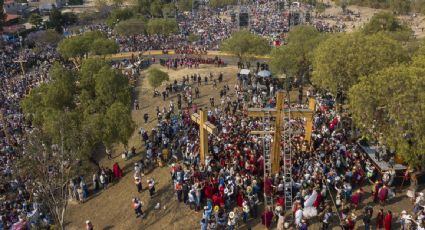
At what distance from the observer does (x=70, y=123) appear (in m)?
23.5

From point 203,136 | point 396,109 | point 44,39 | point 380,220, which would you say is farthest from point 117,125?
Result: point 44,39

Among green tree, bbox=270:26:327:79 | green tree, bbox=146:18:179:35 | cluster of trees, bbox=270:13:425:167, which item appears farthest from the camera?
Result: green tree, bbox=146:18:179:35

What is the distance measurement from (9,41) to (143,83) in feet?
109

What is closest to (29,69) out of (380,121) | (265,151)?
→ (265,151)

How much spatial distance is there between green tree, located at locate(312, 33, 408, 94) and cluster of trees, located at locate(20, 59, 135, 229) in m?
12.5

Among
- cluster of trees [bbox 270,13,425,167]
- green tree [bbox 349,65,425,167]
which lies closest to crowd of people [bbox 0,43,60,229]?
green tree [bbox 349,65,425,167]

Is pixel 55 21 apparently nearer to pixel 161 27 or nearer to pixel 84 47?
pixel 161 27

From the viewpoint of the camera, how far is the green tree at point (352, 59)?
25.3 m

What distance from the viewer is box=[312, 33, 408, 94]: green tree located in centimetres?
2533

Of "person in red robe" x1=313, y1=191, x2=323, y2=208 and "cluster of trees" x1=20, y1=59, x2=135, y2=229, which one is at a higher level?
"cluster of trees" x1=20, y1=59, x2=135, y2=229

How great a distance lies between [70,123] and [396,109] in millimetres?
16589

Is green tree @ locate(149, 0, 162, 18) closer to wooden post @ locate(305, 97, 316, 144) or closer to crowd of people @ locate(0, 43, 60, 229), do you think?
crowd of people @ locate(0, 43, 60, 229)

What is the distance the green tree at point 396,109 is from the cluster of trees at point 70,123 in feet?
42.8

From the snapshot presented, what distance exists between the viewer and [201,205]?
723 inches
